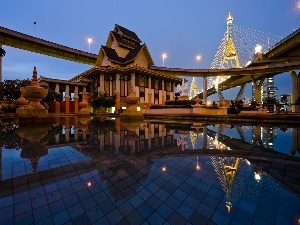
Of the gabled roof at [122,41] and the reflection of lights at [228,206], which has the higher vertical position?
the gabled roof at [122,41]

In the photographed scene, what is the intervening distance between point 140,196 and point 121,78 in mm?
29406

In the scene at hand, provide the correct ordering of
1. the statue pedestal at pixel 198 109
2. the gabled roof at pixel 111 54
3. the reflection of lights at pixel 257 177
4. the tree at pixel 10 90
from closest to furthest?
the reflection of lights at pixel 257 177, the statue pedestal at pixel 198 109, the tree at pixel 10 90, the gabled roof at pixel 111 54

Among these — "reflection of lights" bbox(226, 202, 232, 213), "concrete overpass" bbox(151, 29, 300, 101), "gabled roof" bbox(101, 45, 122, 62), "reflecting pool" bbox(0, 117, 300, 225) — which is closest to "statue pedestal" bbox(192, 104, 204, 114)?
"reflecting pool" bbox(0, 117, 300, 225)

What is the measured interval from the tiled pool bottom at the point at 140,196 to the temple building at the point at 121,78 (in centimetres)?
2556

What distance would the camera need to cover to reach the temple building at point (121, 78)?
29.8 metres

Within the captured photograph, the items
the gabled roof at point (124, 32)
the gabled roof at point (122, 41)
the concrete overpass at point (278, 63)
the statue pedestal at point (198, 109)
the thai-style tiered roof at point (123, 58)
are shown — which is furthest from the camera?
the gabled roof at point (124, 32)

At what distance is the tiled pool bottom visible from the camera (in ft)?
5.93

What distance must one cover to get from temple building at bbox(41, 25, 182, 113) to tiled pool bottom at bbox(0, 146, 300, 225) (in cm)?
2556

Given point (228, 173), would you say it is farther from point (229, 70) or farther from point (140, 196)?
point (229, 70)

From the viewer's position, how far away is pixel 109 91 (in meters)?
30.9

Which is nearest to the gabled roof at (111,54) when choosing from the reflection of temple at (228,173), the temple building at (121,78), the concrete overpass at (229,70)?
the temple building at (121,78)

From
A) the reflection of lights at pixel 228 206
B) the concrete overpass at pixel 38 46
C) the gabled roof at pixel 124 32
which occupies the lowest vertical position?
the reflection of lights at pixel 228 206

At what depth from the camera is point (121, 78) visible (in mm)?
30516

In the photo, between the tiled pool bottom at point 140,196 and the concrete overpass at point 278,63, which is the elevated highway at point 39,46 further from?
the tiled pool bottom at point 140,196
